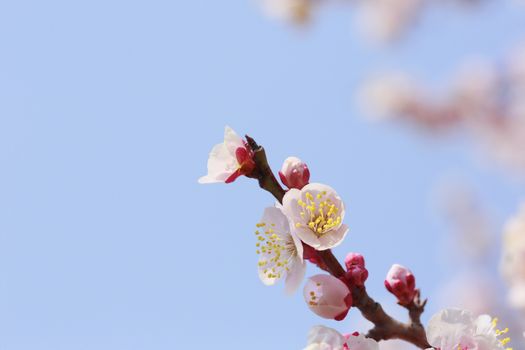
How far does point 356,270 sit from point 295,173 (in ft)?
0.86

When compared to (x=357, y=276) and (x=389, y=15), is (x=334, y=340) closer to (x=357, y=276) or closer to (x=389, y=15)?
(x=357, y=276)

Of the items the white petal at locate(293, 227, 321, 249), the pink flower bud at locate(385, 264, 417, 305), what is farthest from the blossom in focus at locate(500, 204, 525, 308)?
the white petal at locate(293, 227, 321, 249)

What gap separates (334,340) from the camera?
Answer: 4.60ft

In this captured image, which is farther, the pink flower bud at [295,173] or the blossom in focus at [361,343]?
the pink flower bud at [295,173]

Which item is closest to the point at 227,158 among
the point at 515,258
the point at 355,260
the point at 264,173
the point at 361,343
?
the point at 264,173

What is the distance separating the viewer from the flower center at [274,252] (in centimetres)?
154

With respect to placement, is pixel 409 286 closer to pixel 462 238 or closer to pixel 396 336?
pixel 396 336

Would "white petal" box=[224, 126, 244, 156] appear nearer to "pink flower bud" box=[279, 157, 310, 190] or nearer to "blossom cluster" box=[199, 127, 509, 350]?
"blossom cluster" box=[199, 127, 509, 350]

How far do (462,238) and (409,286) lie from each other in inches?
269

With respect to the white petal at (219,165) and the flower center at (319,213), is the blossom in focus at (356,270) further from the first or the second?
the white petal at (219,165)

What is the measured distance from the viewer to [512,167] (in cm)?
889

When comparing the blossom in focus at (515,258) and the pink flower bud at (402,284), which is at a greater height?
the blossom in focus at (515,258)

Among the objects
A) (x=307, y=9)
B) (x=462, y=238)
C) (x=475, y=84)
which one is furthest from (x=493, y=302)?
(x=307, y=9)

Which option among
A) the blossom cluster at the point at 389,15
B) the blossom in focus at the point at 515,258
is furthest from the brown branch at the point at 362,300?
the blossom cluster at the point at 389,15
